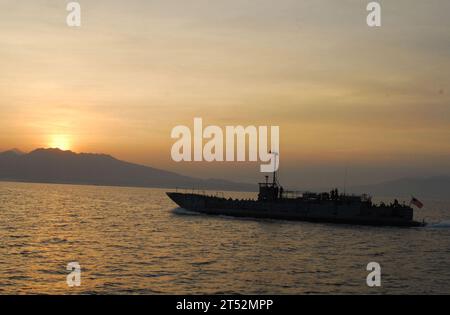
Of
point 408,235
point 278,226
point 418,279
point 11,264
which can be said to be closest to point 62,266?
point 11,264

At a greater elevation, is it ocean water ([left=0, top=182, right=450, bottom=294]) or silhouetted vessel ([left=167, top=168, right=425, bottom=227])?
silhouetted vessel ([left=167, top=168, right=425, bottom=227])

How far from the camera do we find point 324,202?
301 feet

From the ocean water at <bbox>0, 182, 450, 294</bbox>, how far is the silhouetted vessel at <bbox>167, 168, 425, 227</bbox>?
36.5 ft

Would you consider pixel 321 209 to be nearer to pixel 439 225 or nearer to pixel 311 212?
pixel 311 212

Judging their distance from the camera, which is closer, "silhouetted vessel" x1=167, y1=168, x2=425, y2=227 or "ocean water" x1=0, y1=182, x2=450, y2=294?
"ocean water" x1=0, y1=182, x2=450, y2=294

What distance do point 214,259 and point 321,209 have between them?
5104cm

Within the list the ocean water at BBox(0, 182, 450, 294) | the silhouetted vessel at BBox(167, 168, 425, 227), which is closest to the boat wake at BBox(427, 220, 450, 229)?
the silhouetted vessel at BBox(167, 168, 425, 227)

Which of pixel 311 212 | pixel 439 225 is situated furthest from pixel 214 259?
pixel 439 225

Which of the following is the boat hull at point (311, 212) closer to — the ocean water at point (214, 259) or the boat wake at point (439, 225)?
the boat wake at point (439, 225)

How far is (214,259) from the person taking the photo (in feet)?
145

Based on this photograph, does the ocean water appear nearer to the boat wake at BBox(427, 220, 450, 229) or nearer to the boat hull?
the boat hull

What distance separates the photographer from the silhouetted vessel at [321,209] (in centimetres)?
8931

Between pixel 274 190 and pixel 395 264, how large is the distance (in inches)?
1901

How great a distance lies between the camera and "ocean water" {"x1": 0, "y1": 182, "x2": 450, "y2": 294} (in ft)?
107
